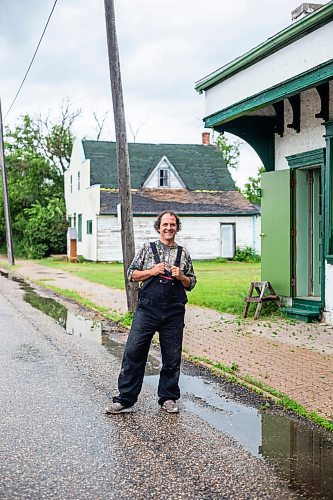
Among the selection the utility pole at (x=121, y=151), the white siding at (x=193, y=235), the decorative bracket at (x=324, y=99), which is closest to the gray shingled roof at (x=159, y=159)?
the white siding at (x=193, y=235)

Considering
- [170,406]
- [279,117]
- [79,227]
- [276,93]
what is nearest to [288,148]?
[279,117]

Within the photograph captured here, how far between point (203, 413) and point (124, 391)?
78 cm

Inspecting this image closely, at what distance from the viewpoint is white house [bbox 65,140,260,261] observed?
36031 mm

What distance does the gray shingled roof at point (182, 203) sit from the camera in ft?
118

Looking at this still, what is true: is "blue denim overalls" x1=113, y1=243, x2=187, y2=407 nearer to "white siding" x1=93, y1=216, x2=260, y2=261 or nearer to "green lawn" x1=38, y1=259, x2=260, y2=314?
"green lawn" x1=38, y1=259, x2=260, y2=314

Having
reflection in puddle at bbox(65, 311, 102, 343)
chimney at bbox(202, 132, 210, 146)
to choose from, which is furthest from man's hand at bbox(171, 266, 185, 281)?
chimney at bbox(202, 132, 210, 146)

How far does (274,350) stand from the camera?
32.3 feet

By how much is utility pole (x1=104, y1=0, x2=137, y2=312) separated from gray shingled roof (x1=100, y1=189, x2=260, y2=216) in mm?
21816

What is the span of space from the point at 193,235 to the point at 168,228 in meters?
30.2

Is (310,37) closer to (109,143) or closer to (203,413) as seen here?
(203,413)

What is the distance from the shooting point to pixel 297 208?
13.2 m

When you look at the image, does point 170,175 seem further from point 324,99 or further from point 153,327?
point 153,327

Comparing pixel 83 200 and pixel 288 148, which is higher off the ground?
pixel 288 148

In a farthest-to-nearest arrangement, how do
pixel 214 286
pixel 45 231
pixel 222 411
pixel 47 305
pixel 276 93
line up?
pixel 45 231 < pixel 214 286 < pixel 47 305 < pixel 276 93 < pixel 222 411
